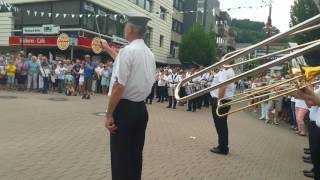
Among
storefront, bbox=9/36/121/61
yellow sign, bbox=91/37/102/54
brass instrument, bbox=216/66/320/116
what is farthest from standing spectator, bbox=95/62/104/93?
brass instrument, bbox=216/66/320/116

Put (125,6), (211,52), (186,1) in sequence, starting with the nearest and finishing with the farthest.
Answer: (125,6) → (211,52) → (186,1)

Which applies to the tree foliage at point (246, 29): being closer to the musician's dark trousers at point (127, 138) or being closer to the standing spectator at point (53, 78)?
the standing spectator at point (53, 78)

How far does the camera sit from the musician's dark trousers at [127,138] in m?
4.16

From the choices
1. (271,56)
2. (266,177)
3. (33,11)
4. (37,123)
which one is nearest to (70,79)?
(37,123)

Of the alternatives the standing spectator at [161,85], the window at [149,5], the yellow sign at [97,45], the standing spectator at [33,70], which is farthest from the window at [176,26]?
the yellow sign at [97,45]

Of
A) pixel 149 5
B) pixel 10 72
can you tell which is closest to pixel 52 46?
pixel 10 72

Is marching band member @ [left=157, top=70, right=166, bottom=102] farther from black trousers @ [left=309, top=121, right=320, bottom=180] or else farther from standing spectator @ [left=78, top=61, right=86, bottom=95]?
black trousers @ [left=309, top=121, right=320, bottom=180]

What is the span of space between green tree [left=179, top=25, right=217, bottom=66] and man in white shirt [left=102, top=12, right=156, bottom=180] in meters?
41.0

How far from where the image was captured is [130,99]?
4.16 meters

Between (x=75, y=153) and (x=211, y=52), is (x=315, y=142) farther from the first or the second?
(x=211, y=52)

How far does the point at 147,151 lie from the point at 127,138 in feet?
12.2

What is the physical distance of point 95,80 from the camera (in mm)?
22078

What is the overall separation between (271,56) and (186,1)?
5000cm

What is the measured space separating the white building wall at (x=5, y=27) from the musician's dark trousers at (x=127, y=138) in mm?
29506
